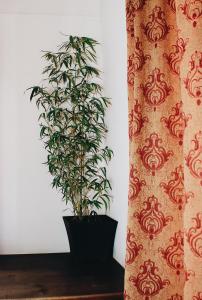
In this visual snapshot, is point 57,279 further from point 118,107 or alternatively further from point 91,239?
point 118,107

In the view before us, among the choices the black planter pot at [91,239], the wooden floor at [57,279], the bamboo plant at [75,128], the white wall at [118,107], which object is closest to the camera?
the wooden floor at [57,279]

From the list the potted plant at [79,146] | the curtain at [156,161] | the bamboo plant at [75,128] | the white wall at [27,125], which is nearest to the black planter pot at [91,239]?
the potted plant at [79,146]

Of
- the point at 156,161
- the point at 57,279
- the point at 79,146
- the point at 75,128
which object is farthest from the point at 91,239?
the point at 156,161

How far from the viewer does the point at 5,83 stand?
10.9ft

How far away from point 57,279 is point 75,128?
1226mm

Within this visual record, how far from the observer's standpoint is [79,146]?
3.05 m

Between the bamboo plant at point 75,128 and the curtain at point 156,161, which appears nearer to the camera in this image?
the curtain at point 156,161

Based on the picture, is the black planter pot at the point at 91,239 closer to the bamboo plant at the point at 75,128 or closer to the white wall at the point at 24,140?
the bamboo plant at the point at 75,128

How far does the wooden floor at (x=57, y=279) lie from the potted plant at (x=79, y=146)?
23 cm

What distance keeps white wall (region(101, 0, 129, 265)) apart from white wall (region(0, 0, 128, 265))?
0.24 feet

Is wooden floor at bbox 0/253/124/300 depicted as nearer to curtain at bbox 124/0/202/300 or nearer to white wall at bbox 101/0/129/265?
white wall at bbox 101/0/129/265

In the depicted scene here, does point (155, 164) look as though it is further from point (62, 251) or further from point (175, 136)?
point (62, 251)

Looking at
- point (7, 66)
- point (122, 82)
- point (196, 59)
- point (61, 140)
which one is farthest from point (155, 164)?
point (7, 66)

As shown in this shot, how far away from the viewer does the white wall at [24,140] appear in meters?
3.25
